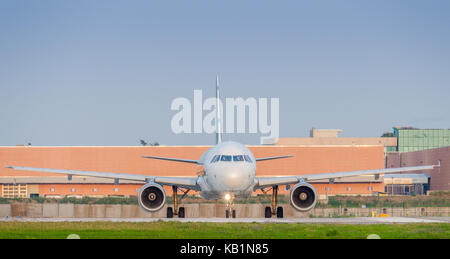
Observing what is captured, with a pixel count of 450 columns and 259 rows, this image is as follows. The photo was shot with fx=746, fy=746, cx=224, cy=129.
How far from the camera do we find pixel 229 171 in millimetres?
44375

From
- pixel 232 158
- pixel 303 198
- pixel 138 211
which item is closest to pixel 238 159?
pixel 232 158

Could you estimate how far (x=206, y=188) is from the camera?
47.8 meters

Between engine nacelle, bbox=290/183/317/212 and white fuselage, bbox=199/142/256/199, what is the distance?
2783 mm

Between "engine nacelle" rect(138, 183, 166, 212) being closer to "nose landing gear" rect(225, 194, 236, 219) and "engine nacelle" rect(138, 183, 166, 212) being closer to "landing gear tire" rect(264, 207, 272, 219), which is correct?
"nose landing gear" rect(225, 194, 236, 219)

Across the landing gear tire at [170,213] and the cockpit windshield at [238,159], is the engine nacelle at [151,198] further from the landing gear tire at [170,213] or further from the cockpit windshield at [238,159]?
the cockpit windshield at [238,159]

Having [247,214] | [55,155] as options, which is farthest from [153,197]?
[55,155]

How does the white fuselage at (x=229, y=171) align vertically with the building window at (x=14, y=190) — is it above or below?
above

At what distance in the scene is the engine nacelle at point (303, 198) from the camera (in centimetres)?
4778

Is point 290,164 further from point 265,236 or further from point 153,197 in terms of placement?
point 265,236

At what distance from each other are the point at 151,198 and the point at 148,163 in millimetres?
69073

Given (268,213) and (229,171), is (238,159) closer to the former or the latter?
(229,171)

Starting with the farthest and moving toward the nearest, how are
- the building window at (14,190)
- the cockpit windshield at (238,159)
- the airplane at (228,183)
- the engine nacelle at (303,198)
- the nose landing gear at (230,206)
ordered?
1. the building window at (14,190)
2. the engine nacelle at (303,198)
3. the nose landing gear at (230,206)
4. the cockpit windshield at (238,159)
5. the airplane at (228,183)

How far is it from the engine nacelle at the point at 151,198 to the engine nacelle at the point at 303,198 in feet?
27.3

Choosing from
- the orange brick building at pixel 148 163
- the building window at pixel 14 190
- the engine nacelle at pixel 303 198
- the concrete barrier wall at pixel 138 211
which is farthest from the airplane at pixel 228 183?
the building window at pixel 14 190
